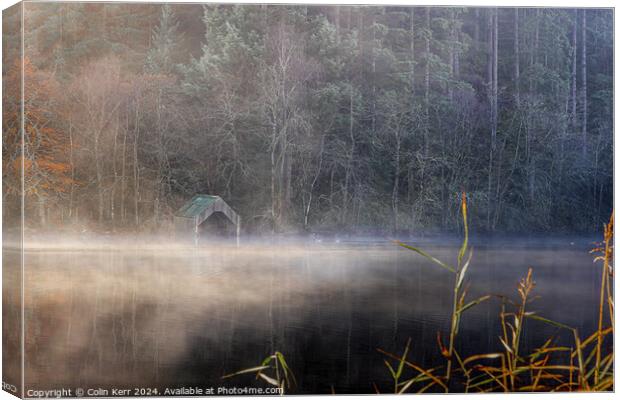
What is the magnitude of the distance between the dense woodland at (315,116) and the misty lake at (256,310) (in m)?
0.24

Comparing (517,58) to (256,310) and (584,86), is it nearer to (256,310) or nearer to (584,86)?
(584,86)

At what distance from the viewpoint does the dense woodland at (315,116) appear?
5.03 m

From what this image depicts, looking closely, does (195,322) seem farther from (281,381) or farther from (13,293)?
(13,293)

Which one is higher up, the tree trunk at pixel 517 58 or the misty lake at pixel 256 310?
the tree trunk at pixel 517 58

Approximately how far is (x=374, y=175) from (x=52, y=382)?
102 inches

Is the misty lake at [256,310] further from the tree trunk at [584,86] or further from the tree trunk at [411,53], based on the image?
the tree trunk at [411,53]

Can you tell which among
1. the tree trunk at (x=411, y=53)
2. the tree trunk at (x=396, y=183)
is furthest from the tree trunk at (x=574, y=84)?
the tree trunk at (x=396, y=183)

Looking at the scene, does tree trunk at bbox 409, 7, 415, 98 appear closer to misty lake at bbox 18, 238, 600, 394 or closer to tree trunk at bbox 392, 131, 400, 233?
tree trunk at bbox 392, 131, 400, 233

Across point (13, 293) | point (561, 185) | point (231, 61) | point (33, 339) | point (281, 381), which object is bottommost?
point (281, 381)

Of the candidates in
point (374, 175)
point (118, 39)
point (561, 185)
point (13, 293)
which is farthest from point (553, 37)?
point (13, 293)

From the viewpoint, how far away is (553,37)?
543 cm

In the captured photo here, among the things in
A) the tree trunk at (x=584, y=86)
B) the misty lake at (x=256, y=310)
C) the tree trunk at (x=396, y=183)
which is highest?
the tree trunk at (x=584, y=86)

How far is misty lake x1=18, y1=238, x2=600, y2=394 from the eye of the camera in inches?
194

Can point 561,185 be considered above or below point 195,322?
above
